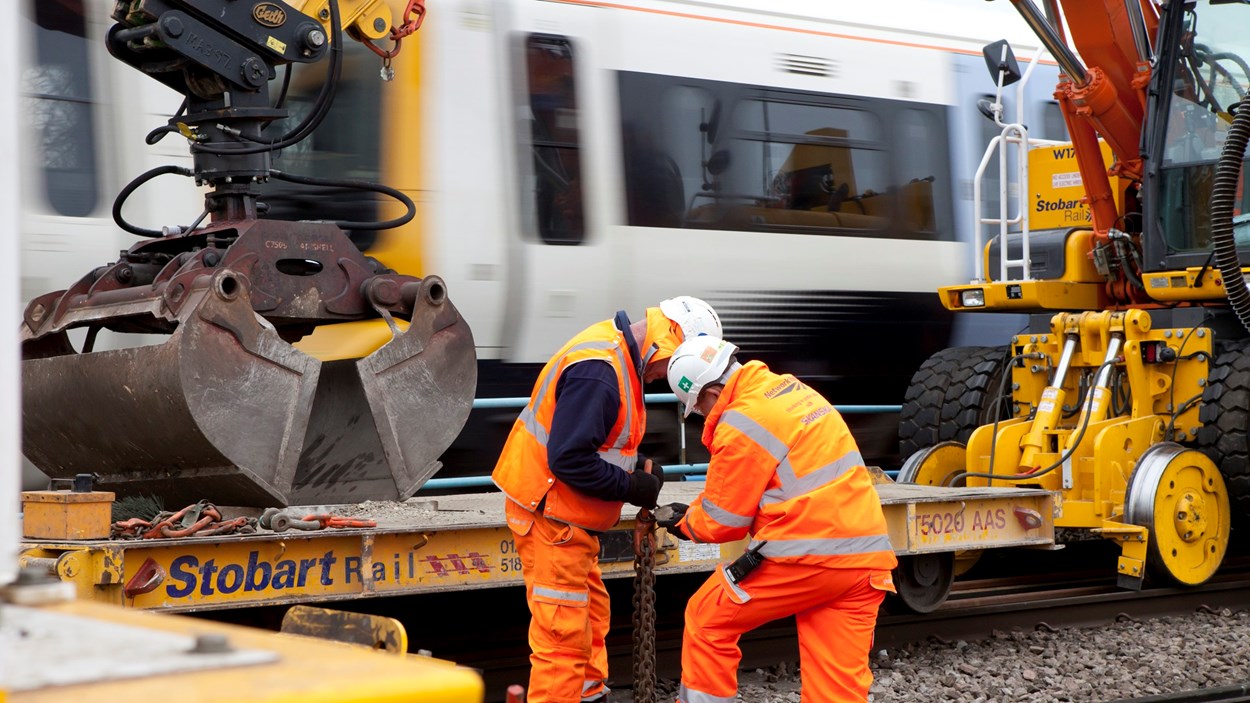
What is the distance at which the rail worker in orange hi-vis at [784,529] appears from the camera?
4.21m

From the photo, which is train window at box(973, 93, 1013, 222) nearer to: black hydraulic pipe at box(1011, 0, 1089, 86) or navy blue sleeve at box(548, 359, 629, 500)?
black hydraulic pipe at box(1011, 0, 1089, 86)

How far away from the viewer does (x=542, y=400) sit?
4.79 metres

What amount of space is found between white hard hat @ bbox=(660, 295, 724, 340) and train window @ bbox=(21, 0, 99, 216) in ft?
13.7

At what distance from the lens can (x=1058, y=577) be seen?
29.4ft

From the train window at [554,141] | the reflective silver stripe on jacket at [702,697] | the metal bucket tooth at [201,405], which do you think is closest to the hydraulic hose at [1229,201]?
the train window at [554,141]

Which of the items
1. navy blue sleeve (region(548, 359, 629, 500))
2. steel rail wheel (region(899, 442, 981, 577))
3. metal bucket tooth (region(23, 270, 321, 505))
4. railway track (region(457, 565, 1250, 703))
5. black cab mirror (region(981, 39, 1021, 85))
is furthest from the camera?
black cab mirror (region(981, 39, 1021, 85))

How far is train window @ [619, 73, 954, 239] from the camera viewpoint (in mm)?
9477

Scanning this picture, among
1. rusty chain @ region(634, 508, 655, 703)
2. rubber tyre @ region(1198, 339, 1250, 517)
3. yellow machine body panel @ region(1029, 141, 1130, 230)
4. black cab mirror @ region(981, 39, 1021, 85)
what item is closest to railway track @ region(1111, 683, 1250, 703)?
rubber tyre @ region(1198, 339, 1250, 517)

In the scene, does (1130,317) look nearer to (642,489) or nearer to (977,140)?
(977,140)

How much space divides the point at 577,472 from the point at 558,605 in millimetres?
470

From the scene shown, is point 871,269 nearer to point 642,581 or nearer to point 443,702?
point 642,581

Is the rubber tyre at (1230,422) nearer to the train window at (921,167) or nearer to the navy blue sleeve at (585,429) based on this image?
the train window at (921,167)

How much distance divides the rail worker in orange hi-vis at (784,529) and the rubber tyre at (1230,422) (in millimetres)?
4085

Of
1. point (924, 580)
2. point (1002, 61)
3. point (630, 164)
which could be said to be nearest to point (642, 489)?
point (924, 580)
